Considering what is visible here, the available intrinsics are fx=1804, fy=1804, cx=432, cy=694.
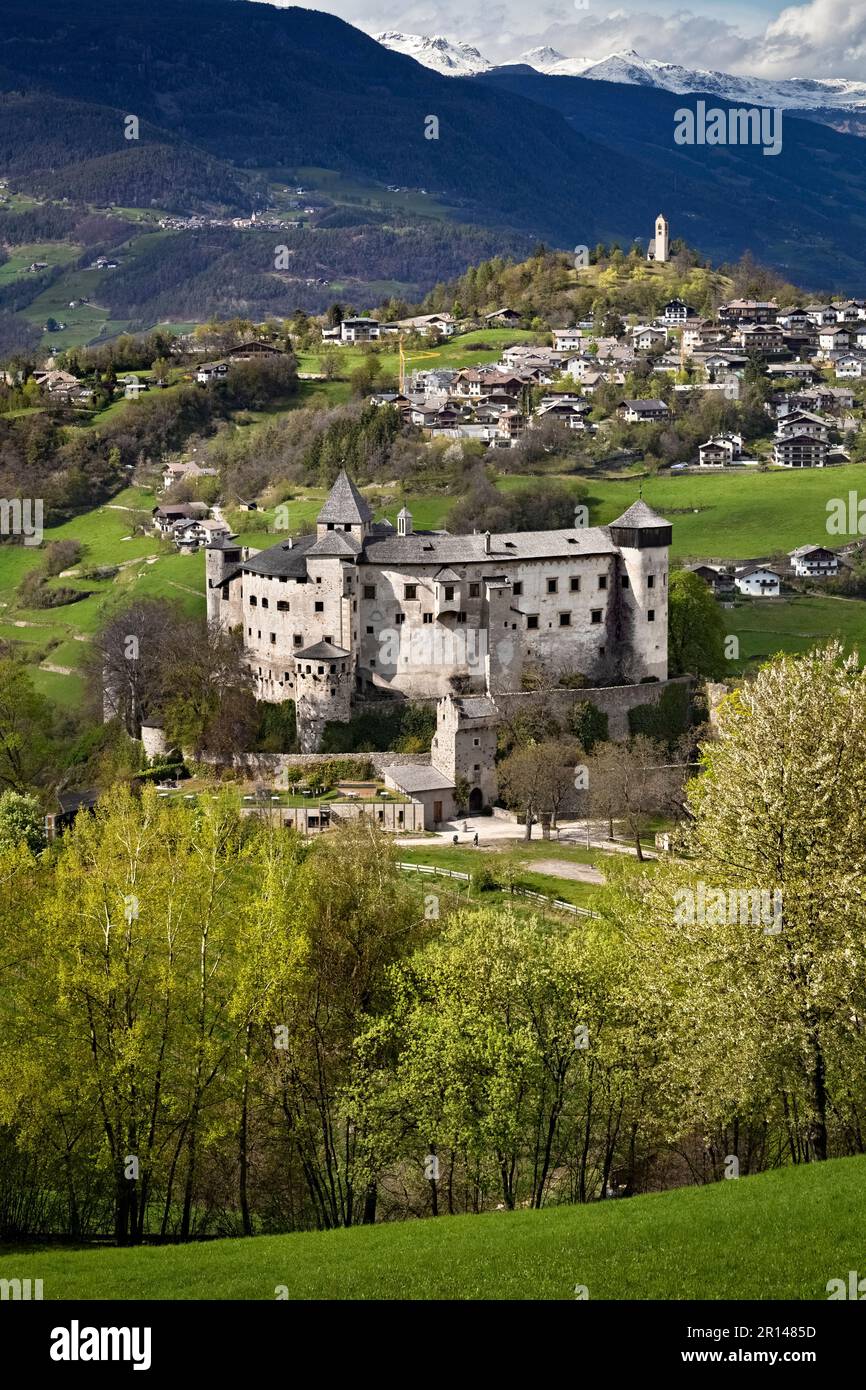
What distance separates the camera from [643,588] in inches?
3110

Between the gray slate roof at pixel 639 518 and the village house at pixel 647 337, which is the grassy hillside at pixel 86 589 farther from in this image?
the village house at pixel 647 337

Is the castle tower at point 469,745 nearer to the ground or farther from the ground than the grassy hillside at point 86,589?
nearer to the ground

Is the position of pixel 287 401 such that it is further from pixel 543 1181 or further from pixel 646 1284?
pixel 646 1284

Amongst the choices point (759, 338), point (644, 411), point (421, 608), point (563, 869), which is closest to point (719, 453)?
point (644, 411)

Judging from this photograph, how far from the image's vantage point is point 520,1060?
35.4 metres

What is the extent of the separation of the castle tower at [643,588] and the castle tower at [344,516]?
11.3 m

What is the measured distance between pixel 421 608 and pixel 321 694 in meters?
5.68

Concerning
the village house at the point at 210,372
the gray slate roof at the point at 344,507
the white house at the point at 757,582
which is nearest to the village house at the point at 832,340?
the village house at the point at 210,372

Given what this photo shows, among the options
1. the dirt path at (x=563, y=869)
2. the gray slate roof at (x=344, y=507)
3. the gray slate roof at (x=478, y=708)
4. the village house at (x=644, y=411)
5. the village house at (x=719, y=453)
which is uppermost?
the village house at (x=644, y=411)

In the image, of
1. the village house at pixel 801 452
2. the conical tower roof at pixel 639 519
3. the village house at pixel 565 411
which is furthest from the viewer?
the village house at pixel 565 411

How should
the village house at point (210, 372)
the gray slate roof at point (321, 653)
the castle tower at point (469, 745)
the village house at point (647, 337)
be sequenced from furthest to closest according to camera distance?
the village house at point (647, 337) < the village house at point (210, 372) < the gray slate roof at point (321, 653) < the castle tower at point (469, 745)

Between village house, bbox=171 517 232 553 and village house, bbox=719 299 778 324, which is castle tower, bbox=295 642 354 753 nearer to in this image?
village house, bbox=171 517 232 553

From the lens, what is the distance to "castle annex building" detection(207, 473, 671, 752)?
74.2 meters

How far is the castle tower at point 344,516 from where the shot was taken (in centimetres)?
7619
